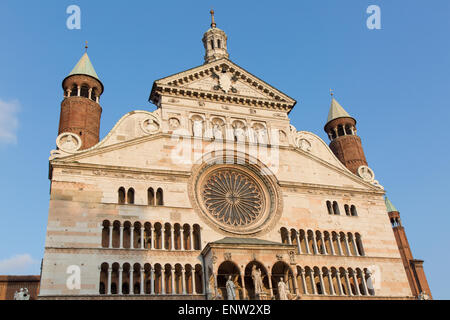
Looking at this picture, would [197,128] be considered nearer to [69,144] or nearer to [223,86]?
[223,86]

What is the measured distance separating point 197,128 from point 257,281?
12255mm

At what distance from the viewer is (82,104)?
108 feet

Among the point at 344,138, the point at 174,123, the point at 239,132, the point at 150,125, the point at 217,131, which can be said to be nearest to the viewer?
the point at 150,125

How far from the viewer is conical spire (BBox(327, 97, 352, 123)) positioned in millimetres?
40625

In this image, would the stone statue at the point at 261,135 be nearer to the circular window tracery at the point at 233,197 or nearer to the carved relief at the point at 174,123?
the circular window tracery at the point at 233,197

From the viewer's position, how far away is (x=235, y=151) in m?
31.9

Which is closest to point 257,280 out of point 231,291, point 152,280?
point 231,291

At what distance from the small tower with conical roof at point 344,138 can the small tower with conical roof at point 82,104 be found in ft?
68.7

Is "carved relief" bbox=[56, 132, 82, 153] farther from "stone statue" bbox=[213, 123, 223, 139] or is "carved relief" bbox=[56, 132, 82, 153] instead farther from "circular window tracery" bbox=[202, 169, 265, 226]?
"stone statue" bbox=[213, 123, 223, 139]

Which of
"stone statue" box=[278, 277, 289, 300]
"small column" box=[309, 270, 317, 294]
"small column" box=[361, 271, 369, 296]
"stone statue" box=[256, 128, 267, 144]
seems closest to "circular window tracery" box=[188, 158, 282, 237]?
"stone statue" box=[256, 128, 267, 144]

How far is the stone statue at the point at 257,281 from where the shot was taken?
24328 millimetres
